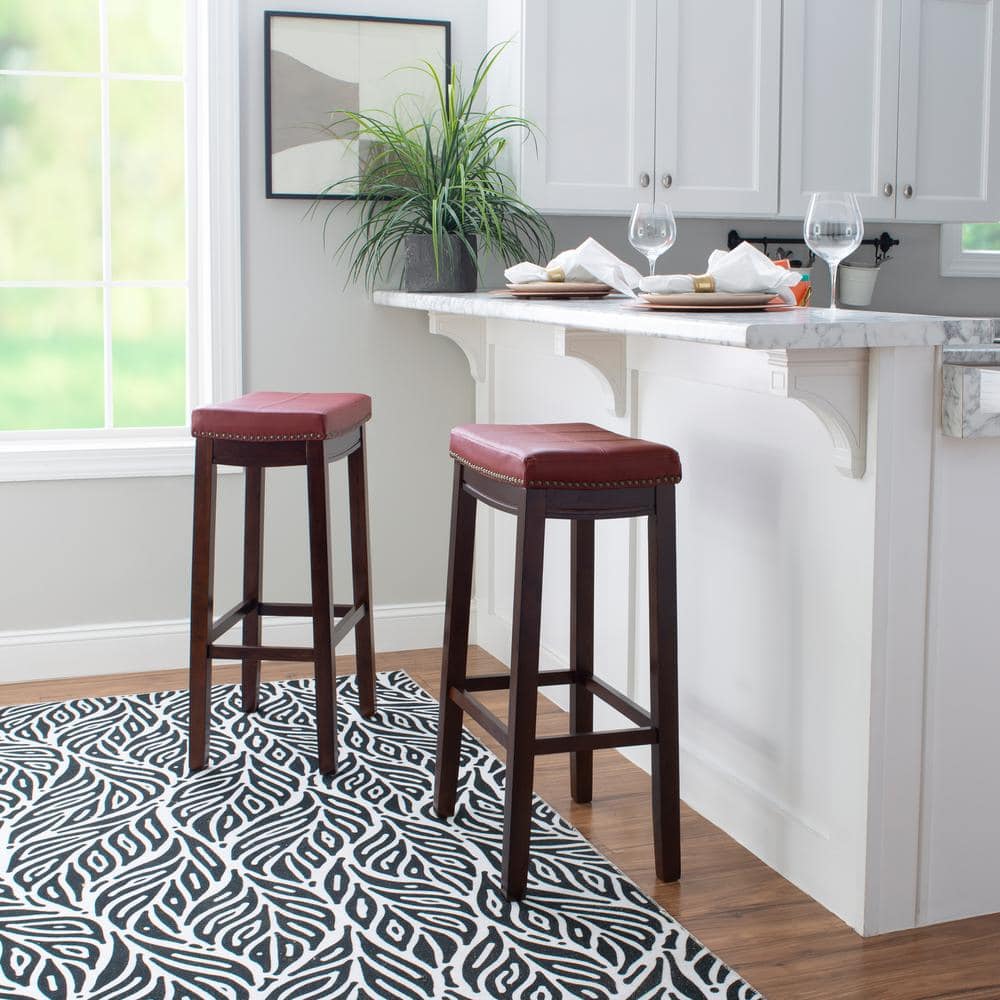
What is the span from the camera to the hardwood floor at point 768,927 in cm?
202

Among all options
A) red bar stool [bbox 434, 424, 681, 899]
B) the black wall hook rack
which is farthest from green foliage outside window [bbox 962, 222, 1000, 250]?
red bar stool [bbox 434, 424, 681, 899]

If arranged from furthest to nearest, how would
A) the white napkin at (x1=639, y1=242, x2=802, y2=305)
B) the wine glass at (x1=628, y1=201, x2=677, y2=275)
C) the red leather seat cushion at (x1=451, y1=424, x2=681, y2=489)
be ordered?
the wine glass at (x1=628, y1=201, x2=677, y2=275)
the white napkin at (x1=639, y1=242, x2=802, y2=305)
the red leather seat cushion at (x1=451, y1=424, x2=681, y2=489)

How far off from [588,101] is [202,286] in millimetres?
1216

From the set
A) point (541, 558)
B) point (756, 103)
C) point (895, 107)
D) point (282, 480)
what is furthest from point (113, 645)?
point (895, 107)

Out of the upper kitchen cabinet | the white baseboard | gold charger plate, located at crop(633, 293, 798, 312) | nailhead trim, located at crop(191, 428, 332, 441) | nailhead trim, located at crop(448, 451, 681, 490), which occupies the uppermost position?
the upper kitchen cabinet

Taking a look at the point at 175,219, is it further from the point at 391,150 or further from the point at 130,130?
the point at 391,150

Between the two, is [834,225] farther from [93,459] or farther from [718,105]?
[93,459]

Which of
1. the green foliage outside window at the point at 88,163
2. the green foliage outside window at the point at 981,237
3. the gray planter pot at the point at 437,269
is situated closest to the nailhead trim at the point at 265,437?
the gray planter pot at the point at 437,269

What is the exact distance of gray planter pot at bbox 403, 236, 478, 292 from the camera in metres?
→ 3.50

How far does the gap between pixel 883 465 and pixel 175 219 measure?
247 cm

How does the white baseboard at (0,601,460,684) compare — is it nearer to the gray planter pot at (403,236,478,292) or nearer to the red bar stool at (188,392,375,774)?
the red bar stool at (188,392,375,774)

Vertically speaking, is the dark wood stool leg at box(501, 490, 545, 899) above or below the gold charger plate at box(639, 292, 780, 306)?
below

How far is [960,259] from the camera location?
14.1 feet

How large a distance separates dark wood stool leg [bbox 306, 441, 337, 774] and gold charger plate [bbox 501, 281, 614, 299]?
604mm
